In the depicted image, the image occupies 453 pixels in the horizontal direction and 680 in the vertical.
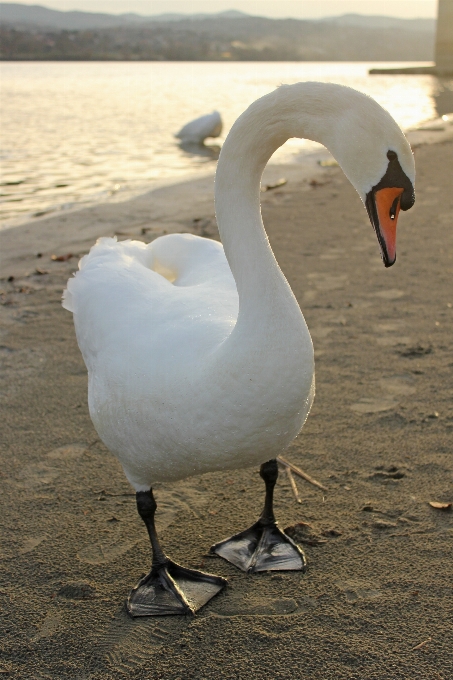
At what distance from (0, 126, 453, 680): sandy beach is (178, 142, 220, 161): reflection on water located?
11.6m

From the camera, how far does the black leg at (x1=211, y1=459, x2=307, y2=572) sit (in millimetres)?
2990

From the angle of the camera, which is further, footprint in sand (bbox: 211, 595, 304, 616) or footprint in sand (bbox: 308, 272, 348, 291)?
footprint in sand (bbox: 308, 272, 348, 291)

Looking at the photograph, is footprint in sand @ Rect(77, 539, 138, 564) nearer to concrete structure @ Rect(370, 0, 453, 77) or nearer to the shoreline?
the shoreline

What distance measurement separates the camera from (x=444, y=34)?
73312mm

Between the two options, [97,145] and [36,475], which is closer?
[36,475]

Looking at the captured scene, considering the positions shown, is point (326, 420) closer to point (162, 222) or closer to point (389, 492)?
point (389, 492)

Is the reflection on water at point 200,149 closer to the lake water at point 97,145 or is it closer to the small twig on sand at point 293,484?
the lake water at point 97,145

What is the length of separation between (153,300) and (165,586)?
1.20 m

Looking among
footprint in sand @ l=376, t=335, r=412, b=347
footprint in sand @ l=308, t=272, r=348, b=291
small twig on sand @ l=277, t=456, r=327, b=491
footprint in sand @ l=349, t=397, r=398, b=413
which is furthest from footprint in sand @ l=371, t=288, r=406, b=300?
small twig on sand @ l=277, t=456, r=327, b=491

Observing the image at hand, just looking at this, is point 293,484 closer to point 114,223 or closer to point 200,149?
point 114,223

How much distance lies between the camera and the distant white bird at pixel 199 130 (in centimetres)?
1866

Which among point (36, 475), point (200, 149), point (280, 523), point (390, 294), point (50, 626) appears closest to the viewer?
point (50, 626)

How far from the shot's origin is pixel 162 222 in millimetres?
9172

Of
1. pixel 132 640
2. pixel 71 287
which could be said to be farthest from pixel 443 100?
pixel 132 640
